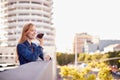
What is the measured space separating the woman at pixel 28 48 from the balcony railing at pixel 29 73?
214 millimetres

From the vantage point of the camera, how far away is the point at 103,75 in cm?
2491

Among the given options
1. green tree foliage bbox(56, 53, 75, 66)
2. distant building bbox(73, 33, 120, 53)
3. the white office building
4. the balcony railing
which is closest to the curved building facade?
the white office building

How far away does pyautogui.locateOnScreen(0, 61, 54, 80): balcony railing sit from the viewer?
1735 millimetres

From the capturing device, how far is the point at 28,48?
2205 millimetres

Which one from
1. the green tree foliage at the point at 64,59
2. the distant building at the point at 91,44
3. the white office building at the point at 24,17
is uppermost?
the white office building at the point at 24,17

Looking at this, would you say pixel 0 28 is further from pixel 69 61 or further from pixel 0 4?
pixel 69 61

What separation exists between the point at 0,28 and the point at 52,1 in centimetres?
1219

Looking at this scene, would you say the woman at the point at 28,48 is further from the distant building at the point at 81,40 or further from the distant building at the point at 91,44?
the distant building at the point at 81,40

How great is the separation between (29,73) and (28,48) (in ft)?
1.47

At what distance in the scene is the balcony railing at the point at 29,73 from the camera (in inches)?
68.3

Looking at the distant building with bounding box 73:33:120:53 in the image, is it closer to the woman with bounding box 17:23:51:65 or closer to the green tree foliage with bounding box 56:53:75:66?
the green tree foliage with bounding box 56:53:75:66

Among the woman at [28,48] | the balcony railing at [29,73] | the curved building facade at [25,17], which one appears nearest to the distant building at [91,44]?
the curved building facade at [25,17]

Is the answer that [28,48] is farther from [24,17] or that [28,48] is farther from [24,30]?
[24,17]

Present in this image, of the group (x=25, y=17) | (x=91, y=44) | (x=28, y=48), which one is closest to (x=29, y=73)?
(x=28, y=48)
